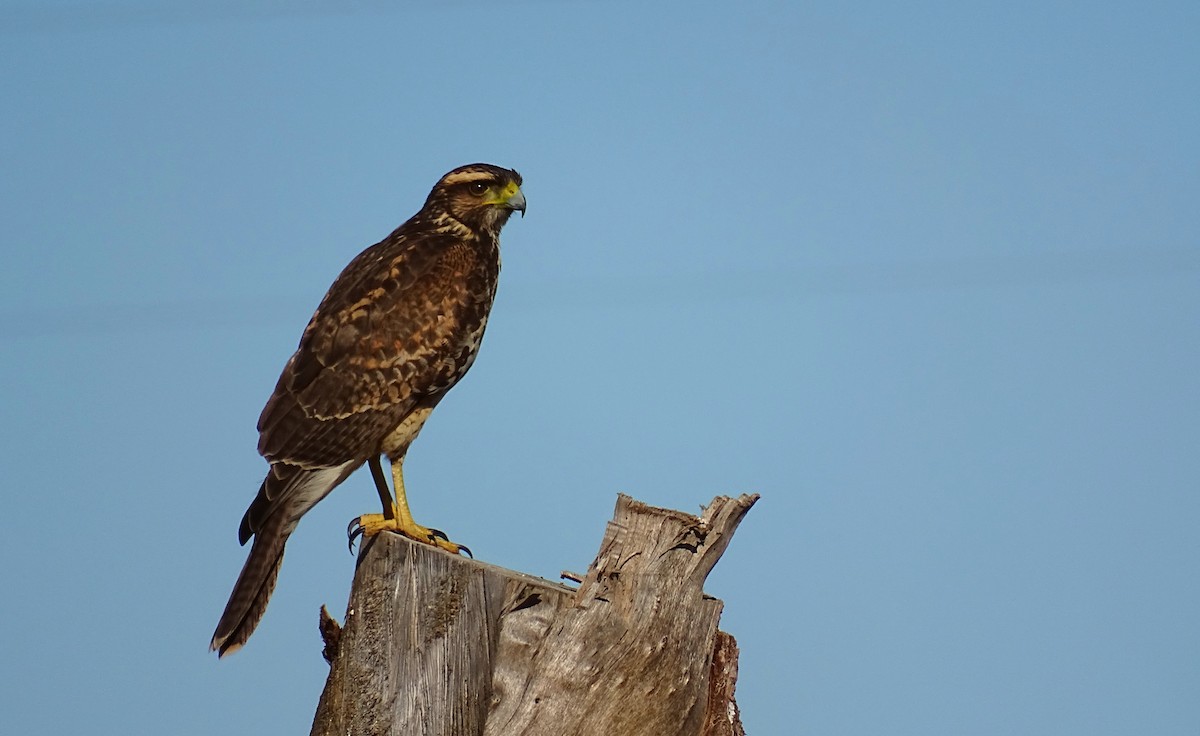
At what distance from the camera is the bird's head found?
22.4 feet

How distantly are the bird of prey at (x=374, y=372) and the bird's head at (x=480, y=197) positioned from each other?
0.09m

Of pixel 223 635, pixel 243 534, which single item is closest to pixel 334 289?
pixel 243 534

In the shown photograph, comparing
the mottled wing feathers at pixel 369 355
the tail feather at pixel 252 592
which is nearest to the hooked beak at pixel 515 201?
the mottled wing feathers at pixel 369 355

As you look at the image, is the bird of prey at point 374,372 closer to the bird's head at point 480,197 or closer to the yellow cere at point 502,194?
the bird's head at point 480,197

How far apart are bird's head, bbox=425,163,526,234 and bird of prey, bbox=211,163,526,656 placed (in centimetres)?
9

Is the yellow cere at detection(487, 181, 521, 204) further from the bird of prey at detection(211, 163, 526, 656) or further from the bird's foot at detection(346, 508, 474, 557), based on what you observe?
the bird's foot at detection(346, 508, 474, 557)

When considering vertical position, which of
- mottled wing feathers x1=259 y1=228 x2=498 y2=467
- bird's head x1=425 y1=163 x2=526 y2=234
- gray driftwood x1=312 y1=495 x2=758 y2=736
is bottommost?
gray driftwood x1=312 y1=495 x2=758 y2=736

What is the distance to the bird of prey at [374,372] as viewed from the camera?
567cm

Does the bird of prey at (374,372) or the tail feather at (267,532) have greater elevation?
the bird of prey at (374,372)

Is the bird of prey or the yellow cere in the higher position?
the yellow cere

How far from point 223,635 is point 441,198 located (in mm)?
2842

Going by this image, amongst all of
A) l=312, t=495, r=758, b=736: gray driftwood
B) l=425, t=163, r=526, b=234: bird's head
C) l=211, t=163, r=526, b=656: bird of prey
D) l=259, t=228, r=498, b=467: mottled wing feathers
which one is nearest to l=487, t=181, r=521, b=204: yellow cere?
l=425, t=163, r=526, b=234: bird's head

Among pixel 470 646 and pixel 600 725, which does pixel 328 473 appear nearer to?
pixel 470 646

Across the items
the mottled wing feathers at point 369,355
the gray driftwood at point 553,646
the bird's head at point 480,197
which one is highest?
the bird's head at point 480,197
